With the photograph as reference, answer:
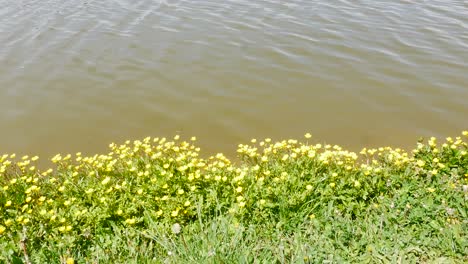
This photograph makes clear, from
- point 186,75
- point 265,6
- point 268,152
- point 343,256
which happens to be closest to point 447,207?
point 343,256

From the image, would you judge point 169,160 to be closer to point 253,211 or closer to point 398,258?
point 253,211

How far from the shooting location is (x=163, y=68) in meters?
8.49

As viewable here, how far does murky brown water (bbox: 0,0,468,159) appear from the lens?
692cm

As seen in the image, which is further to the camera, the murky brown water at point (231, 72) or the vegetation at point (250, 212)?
the murky brown water at point (231, 72)

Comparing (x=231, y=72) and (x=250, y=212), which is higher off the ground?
(x=231, y=72)

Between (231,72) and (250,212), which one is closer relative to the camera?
(250,212)

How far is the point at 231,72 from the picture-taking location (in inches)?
327

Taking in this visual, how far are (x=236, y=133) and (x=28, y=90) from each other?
377 cm

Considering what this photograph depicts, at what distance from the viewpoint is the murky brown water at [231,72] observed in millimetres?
6922

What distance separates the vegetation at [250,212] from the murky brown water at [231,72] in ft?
5.02

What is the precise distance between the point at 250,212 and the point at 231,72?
4.16 meters

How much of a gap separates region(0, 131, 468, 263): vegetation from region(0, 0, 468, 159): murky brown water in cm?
153

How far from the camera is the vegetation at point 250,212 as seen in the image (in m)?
4.09

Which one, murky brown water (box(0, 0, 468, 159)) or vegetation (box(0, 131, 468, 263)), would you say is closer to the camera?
vegetation (box(0, 131, 468, 263))
